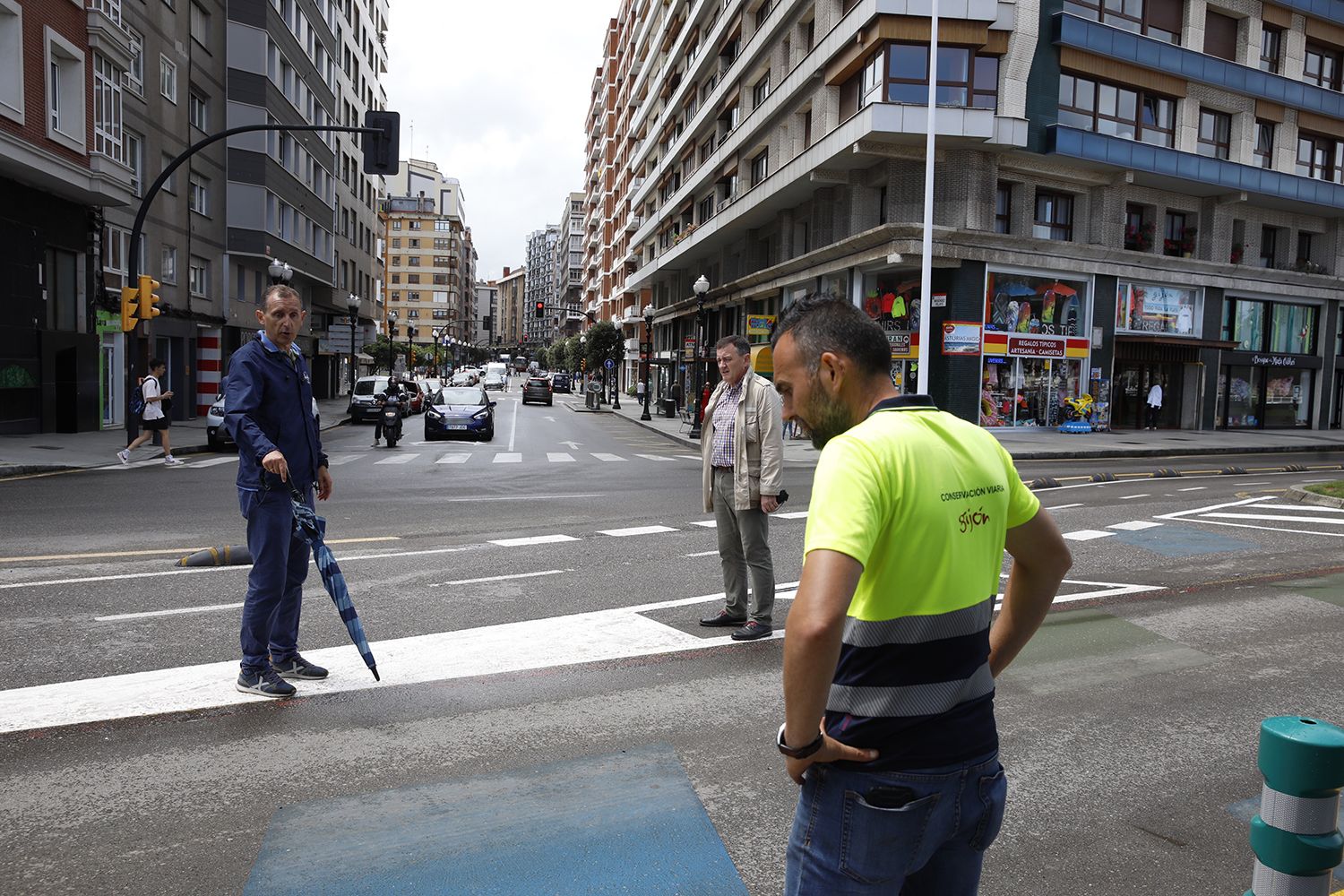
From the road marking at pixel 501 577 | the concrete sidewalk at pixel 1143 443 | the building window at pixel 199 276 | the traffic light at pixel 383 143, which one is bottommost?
the road marking at pixel 501 577

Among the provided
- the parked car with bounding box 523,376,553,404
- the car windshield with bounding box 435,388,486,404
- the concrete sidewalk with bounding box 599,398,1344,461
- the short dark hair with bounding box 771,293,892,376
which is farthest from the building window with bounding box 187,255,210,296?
the short dark hair with bounding box 771,293,892,376

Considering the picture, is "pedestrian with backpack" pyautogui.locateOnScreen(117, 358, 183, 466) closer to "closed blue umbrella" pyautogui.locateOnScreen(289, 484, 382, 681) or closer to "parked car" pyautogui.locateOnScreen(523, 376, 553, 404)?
"closed blue umbrella" pyautogui.locateOnScreen(289, 484, 382, 681)

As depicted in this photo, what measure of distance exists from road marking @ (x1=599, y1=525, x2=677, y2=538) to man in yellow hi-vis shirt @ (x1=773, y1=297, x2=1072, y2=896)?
8115 millimetres

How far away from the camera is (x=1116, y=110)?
2886 centimetres

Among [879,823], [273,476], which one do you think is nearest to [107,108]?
[273,476]

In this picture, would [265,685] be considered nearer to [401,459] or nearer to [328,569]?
Answer: [328,569]

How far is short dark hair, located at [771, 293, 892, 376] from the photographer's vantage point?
6.57 feet

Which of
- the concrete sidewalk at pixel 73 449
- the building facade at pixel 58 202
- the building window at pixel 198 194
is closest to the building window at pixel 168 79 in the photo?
the building window at pixel 198 194

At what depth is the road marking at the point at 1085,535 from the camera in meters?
10.2

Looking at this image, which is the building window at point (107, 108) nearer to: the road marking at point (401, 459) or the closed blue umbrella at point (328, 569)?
the road marking at point (401, 459)

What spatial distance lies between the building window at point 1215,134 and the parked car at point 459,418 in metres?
24.8

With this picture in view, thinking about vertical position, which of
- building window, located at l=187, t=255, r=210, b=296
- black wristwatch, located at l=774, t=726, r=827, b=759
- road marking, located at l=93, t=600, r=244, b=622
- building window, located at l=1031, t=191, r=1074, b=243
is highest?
building window, located at l=1031, t=191, r=1074, b=243

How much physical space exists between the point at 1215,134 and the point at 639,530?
3030 centimetres

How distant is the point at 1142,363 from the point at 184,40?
33.3m
